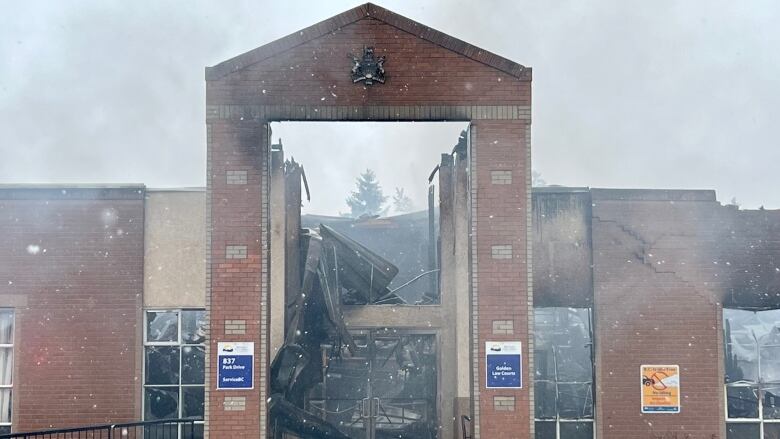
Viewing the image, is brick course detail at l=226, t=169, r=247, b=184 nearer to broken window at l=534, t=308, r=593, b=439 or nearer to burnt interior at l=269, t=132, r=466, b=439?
burnt interior at l=269, t=132, r=466, b=439

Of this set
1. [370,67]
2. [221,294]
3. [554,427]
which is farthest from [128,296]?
[554,427]

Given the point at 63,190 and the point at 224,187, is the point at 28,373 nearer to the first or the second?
the point at 63,190

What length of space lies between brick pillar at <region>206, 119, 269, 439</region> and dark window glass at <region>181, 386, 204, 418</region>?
8.38ft

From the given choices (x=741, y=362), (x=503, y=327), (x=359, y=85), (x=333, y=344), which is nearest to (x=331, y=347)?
(x=333, y=344)

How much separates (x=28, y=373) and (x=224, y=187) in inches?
204

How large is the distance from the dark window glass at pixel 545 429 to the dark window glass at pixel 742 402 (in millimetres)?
3072

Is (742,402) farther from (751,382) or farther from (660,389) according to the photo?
(660,389)

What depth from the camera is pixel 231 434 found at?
10172 millimetres

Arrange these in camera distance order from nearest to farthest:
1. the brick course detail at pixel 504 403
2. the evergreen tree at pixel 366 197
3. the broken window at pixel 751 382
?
1. the brick course detail at pixel 504 403
2. the broken window at pixel 751 382
3. the evergreen tree at pixel 366 197

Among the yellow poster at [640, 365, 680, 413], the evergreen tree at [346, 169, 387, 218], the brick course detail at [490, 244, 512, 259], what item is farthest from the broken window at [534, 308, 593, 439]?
the evergreen tree at [346, 169, 387, 218]

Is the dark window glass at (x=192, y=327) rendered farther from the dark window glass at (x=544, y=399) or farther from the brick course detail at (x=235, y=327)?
the dark window glass at (x=544, y=399)

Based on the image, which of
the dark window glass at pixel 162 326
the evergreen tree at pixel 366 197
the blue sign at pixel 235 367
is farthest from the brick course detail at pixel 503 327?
the evergreen tree at pixel 366 197

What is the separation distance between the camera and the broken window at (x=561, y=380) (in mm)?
12570

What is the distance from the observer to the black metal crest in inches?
415
